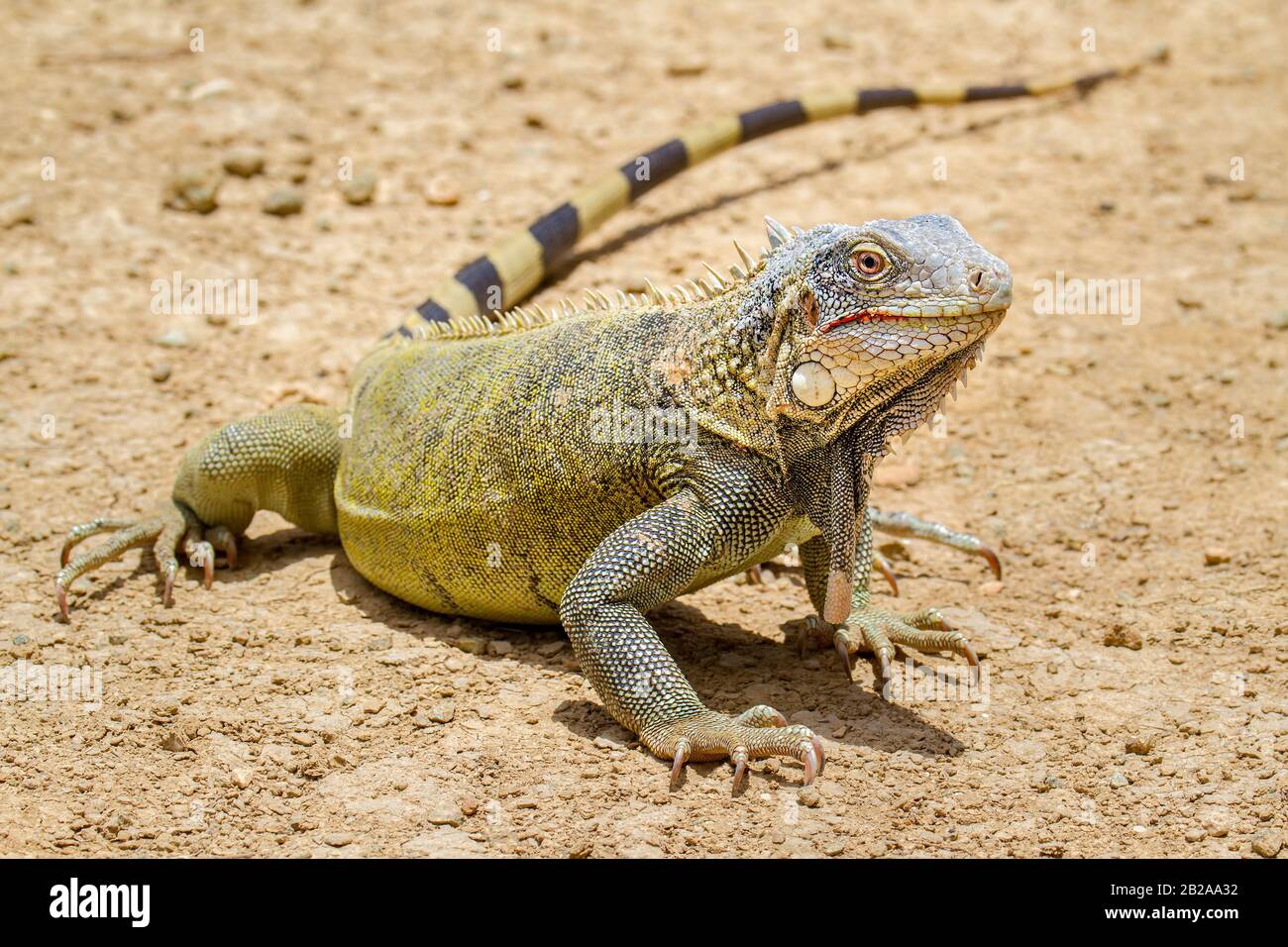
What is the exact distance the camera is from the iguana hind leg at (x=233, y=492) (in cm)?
698

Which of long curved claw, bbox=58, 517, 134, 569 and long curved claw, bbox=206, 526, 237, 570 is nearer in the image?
long curved claw, bbox=58, 517, 134, 569

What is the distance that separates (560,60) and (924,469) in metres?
6.52

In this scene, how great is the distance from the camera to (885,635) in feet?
20.7

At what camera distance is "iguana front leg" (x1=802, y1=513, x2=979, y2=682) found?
6.20 metres

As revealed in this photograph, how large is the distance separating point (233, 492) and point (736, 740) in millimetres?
3325

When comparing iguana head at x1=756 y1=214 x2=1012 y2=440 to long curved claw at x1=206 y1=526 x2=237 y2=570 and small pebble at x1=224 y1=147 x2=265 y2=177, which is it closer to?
long curved claw at x1=206 y1=526 x2=237 y2=570

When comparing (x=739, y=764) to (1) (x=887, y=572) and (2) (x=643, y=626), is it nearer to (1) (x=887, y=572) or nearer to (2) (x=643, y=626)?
(2) (x=643, y=626)

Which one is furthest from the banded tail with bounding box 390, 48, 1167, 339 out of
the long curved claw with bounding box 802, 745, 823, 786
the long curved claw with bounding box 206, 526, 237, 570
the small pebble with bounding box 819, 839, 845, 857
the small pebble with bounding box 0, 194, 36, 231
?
the small pebble with bounding box 0, 194, 36, 231

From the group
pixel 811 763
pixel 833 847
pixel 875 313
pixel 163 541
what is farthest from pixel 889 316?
pixel 163 541

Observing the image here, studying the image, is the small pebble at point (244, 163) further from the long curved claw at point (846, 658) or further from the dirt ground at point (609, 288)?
the long curved claw at point (846, 658)

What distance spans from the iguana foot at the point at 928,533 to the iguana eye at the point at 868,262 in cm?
228

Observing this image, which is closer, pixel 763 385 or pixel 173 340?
pixel 763 385

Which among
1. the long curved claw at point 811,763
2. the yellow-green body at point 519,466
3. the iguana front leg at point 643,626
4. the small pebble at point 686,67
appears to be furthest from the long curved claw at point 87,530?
the small pebble at point 686,67

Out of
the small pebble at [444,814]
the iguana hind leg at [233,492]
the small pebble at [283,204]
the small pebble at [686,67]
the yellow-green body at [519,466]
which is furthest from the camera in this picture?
the small pebble at [686,67]
